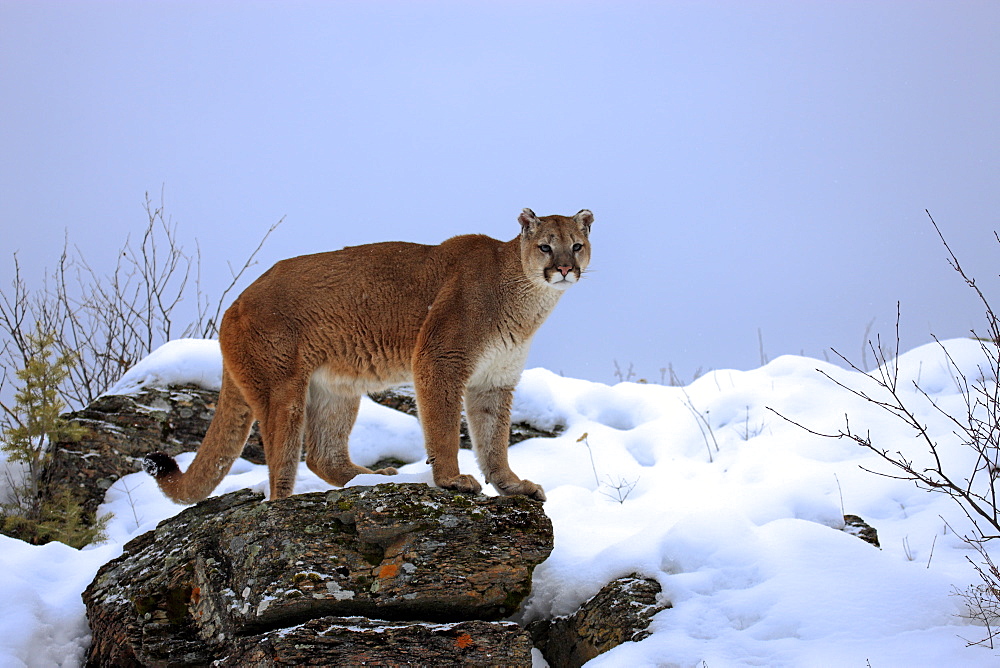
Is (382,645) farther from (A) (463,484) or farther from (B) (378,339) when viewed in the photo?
(B) (378,339)

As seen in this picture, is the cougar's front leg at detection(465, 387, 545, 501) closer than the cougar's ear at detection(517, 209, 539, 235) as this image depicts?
Yes

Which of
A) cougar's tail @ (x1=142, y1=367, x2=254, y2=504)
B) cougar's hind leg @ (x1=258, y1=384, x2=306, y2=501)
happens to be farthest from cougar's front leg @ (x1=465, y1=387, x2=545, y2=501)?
cougar's tail @ (x1=142, y1=367, x2=254, y2=504)

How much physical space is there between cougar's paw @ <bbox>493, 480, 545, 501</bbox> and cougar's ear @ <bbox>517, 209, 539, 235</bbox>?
1.93m

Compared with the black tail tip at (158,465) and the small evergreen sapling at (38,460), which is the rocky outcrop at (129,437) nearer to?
the small evergreen sapling at (38,460)

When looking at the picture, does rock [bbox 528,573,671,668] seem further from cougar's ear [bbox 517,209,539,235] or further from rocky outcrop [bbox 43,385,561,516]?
rocky outcrop [bbox 43,385,561,516]

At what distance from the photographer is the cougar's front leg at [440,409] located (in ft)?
18.0

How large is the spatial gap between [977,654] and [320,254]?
16.3 feet

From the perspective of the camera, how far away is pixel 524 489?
219 inches

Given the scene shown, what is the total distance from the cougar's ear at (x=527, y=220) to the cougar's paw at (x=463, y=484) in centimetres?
203

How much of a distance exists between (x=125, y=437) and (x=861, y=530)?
6.44 meters

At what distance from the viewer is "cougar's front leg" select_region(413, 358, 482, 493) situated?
5480 mm

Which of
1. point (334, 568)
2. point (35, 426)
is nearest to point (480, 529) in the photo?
point (334, 568)

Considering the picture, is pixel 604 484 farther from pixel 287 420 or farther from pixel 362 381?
pixel 287 420

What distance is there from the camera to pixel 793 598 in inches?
168
